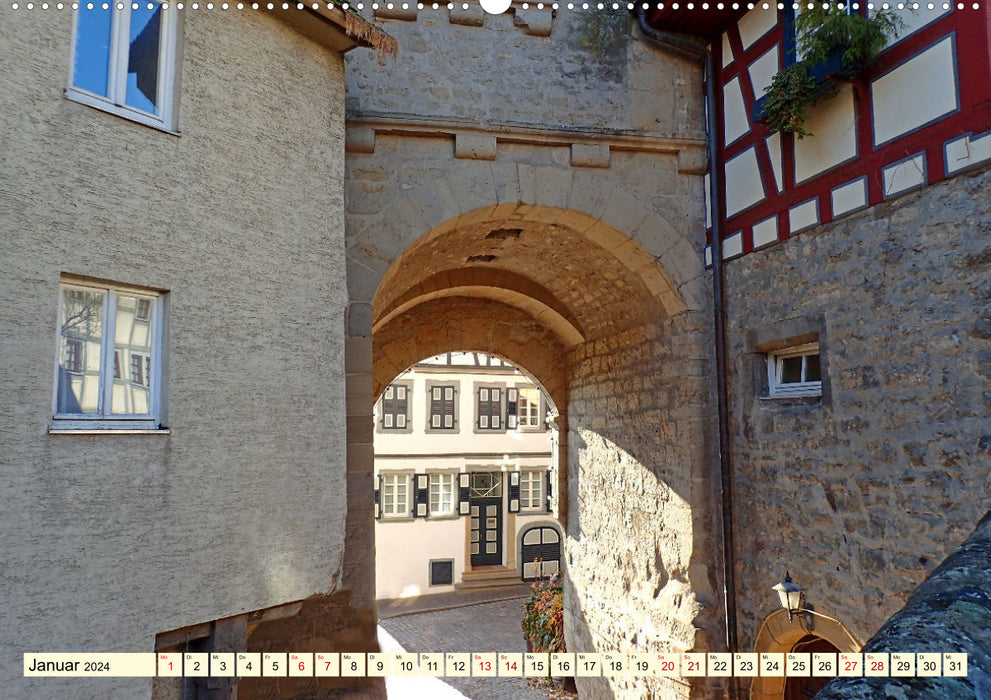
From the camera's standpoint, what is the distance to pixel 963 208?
3986 millimetres

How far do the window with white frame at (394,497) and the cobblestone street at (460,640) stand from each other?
8.61 feet

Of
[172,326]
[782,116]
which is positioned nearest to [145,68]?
[172,326]

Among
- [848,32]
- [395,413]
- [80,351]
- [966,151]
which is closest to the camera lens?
[80,351]

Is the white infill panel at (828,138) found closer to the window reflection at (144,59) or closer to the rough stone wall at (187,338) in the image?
the rough stone wall at (187,338)

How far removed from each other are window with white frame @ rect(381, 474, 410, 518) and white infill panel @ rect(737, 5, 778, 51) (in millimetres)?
14306

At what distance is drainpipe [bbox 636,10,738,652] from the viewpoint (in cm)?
598

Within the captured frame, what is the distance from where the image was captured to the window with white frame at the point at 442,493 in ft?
61.4

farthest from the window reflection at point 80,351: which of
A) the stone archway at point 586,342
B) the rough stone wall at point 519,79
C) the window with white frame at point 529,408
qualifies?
the window with white frame at point 529,408

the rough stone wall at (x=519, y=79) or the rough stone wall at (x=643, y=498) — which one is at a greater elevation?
the rough stone wall at (x=519, y=79)

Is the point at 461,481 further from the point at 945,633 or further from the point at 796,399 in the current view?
the point at 945,633

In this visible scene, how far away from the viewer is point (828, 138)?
4945 mm

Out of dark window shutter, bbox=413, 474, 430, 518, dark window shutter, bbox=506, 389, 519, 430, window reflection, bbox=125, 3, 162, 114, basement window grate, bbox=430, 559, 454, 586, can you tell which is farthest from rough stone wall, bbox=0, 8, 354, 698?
dark window shutter, bbox=506, 389, 519, 430

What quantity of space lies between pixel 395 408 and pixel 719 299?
13373mm

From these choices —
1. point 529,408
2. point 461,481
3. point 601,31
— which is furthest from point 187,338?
point 529,408
